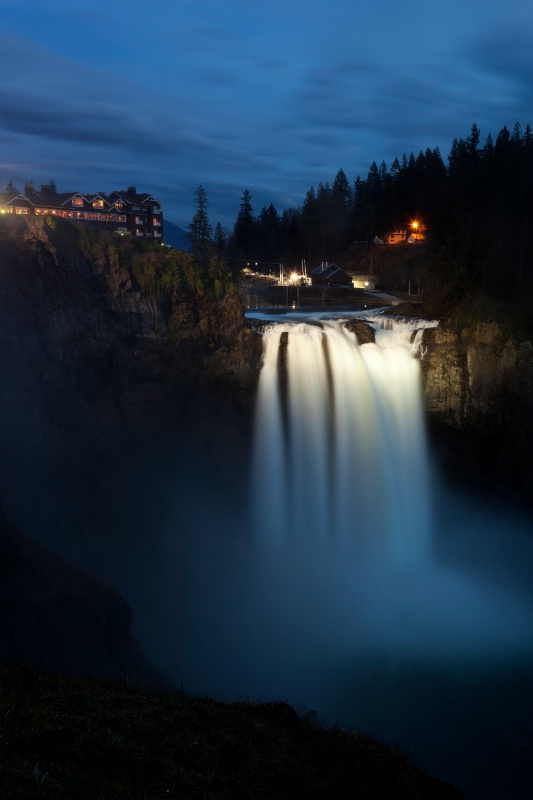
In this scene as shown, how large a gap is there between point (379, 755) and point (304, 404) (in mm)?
21230

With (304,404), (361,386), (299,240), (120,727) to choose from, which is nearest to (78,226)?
(304,404)

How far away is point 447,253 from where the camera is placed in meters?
39.7

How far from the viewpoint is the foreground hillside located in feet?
25.6

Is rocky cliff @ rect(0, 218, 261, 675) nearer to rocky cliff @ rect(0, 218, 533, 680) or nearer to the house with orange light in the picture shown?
rocky cliff @ rect(0, 218, 533, 680)

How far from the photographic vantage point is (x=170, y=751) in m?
8.96

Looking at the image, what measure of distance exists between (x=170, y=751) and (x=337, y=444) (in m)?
22.7

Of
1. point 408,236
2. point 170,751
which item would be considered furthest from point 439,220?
point 170,751

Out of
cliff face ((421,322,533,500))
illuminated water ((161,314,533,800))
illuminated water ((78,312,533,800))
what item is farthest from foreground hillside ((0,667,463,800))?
cliff face ((421,322,533,500))

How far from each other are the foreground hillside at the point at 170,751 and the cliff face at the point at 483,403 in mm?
24259

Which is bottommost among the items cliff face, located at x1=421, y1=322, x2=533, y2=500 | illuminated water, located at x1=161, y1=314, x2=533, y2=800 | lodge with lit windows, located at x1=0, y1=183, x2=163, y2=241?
illuminated water, located at x1=161, y1=314, x2=533, y2=800

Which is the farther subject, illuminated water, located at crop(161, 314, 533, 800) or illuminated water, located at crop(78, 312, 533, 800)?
illuminated water, located at crop(78, 312, 533, 800)

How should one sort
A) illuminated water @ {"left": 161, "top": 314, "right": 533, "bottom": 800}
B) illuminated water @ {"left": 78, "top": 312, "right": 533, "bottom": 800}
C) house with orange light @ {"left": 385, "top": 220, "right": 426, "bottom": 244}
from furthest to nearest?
house with orange light @ {"left": 385, "top": 220, "right": 426, "bottom": 244} → illuminated water @ {"left": 78, "top": 312, "right": 533, "bottom": 800} → illuminated water @ {"left": 161, "top": 314, "right": 533, "bottom": 800}

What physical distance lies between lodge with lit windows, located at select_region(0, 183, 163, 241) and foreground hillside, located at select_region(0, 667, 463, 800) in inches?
2286

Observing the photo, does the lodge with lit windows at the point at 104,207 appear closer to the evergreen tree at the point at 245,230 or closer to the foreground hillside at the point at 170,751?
the evergreen tree at the point at 245,230
